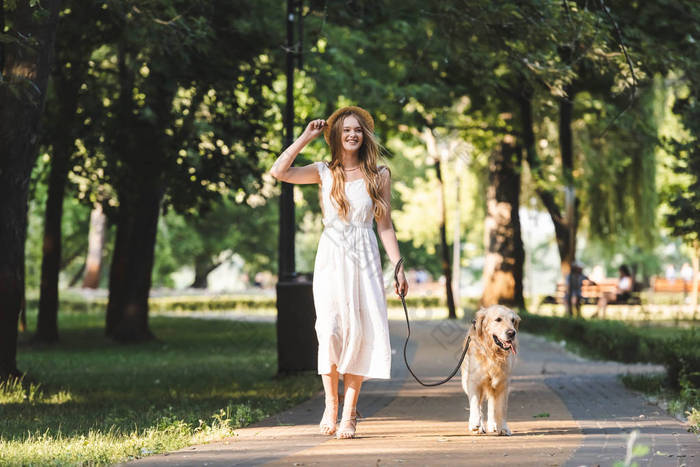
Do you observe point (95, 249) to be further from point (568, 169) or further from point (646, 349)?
point (646, 349)

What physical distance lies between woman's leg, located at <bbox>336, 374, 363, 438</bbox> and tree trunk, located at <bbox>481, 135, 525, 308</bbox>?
2129 cm

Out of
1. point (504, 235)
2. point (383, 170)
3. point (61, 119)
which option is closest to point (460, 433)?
point (383, 170)

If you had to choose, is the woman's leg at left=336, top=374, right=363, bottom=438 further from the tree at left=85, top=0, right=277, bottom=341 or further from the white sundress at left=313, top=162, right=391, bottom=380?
the tree at left=85, top=0, right=277, bottom=341

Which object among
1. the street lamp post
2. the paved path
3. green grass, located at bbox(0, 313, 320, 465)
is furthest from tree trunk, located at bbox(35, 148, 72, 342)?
the paved path

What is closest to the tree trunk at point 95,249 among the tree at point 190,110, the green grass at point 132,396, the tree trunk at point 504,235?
the tree trunk at point 504,235

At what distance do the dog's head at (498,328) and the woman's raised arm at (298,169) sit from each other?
1.58 m

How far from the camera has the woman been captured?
290 inches

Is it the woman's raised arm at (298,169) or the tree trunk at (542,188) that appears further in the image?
the tree trunk at (542,188)

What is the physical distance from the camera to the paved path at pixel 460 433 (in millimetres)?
6449

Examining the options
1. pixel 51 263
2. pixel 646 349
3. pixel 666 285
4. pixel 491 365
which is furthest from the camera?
pixel 666 285

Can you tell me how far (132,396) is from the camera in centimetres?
1163

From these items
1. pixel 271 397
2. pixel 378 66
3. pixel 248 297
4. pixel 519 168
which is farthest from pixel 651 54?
pixel 248 297

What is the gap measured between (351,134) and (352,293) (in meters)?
1.10

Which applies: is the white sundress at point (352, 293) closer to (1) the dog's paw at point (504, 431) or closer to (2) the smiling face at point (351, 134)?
(2) the smiling face at point (351, 134)
